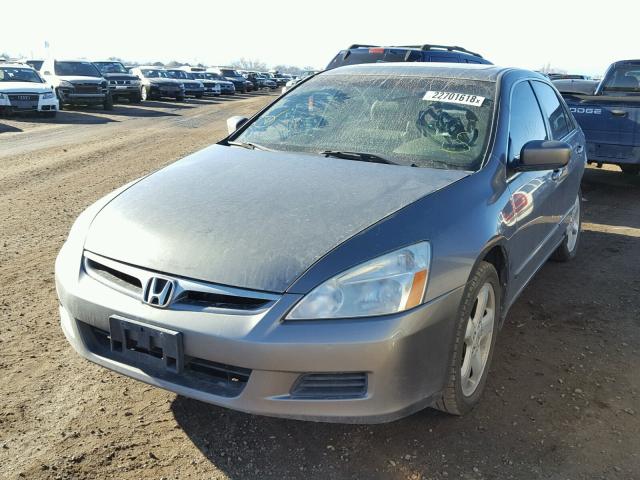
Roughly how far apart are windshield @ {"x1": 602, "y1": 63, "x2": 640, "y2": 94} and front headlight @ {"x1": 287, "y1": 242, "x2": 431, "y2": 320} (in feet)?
30.6

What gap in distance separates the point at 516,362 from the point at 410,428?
100cm

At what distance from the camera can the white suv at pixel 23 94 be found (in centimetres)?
1608

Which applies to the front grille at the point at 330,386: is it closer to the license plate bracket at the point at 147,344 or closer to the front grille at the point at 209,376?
the front grille at the point at 209,376

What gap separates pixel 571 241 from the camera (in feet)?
17.0

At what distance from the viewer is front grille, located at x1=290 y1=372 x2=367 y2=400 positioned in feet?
7.43

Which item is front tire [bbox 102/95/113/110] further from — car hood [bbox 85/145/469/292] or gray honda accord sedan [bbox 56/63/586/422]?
car hood [bbox 85/145/469/292]

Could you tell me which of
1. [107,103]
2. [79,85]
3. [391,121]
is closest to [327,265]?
[391,121]

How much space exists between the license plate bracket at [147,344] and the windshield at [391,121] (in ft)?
5.06

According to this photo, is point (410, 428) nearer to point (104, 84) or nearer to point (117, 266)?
point (117, 266)

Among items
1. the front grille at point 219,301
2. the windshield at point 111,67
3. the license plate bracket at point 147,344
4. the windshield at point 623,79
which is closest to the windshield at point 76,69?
the windshield at point 111,67

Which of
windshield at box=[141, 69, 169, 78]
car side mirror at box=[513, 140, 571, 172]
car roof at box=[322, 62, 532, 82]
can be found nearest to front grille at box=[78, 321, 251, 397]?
car side mirror at box=[513, 140, 571, 172]

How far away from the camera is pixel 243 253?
7.82ft

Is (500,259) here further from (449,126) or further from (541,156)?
(449,126)

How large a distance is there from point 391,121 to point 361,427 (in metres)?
1.71
